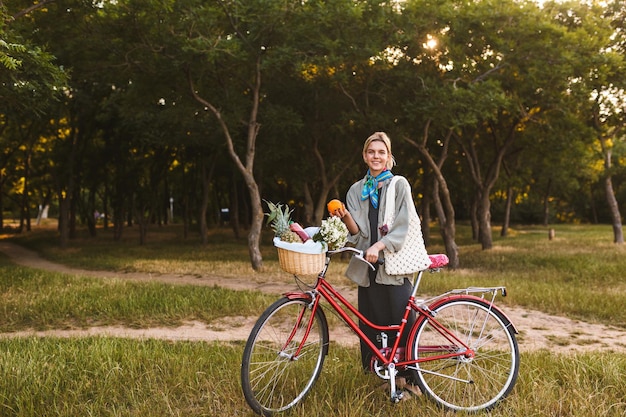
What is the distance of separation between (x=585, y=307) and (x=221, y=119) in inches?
425

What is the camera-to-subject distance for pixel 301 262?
11.1 ft

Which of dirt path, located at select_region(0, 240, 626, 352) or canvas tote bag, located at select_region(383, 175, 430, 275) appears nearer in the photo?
canvas tote bag, located at select_region(383, 175, 430, 275)

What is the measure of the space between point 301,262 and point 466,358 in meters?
1.69

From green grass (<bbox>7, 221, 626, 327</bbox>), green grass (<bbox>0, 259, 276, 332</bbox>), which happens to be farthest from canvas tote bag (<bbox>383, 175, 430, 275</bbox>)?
green grass (<bbox>7, 221, 626, 327</bbox>)

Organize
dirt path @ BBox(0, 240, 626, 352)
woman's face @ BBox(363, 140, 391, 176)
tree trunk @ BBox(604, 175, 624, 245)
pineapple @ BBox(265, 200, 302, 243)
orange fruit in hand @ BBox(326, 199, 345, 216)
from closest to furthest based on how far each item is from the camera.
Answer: pineapple @ BBox(265, 200, 302, 243) < orange fruit in hand @ BBox(326, 199, 345, 216) < woman's face @ BBox(363, 140, 391, 176) < dirt path @ BBox(0, 240, 626, 352) < tree trunk @ BBox(604, 175, 624, 245)

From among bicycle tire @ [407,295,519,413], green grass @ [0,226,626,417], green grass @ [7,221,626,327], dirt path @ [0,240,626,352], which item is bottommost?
dirt path @ [0,240,626,352]

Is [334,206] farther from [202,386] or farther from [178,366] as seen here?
[178,366]

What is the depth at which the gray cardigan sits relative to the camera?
385 cm

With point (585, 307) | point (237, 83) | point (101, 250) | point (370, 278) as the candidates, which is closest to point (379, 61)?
point (237, 83)

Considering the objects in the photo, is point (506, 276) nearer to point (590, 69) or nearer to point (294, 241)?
point (590, 69)

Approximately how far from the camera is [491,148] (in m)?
24.5

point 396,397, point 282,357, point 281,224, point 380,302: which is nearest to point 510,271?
point 380,302

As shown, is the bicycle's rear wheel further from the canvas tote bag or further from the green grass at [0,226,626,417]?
the canvas tote bag

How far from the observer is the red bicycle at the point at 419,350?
381 centimetres
